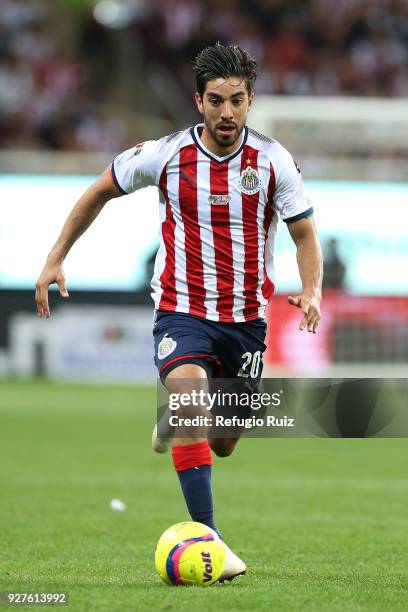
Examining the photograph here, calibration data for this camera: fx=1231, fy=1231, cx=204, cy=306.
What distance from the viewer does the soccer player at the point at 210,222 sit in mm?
5660

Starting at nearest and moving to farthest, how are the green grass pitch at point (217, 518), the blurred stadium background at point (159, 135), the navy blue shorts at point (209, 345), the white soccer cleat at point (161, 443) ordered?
the green grass pitch at point (217, 518) → the navy blue shorts at point (209, 345) → the white soccer cleat at point (161, 443) → the blurred stadium background at point (159, 135)

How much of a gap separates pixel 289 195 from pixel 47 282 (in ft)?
3.90

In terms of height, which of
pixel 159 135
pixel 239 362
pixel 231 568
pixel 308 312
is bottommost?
pixel 231 568

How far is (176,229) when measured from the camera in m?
5.81

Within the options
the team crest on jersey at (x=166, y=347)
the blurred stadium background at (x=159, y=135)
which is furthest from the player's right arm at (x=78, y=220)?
the blurred stadium background at (x=159, y=135)

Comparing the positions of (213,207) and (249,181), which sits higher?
(249,181)

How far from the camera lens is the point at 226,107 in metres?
5.51

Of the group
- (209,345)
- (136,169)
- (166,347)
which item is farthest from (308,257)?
(136,169)

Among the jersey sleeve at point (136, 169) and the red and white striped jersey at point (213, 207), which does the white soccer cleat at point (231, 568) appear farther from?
the jersey sleeve at point (136, 169)

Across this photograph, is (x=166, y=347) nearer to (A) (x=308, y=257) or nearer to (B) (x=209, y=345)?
(B) (x=209, y=345)

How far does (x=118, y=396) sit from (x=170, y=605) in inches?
573

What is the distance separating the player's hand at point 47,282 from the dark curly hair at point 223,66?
105 centimetres

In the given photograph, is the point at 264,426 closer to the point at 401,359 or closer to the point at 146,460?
the point at 146,460

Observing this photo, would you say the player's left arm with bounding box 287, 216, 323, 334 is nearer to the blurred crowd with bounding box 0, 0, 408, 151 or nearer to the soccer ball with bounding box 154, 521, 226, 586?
the soccer ball with bounding box 154, 521, 226, 586
